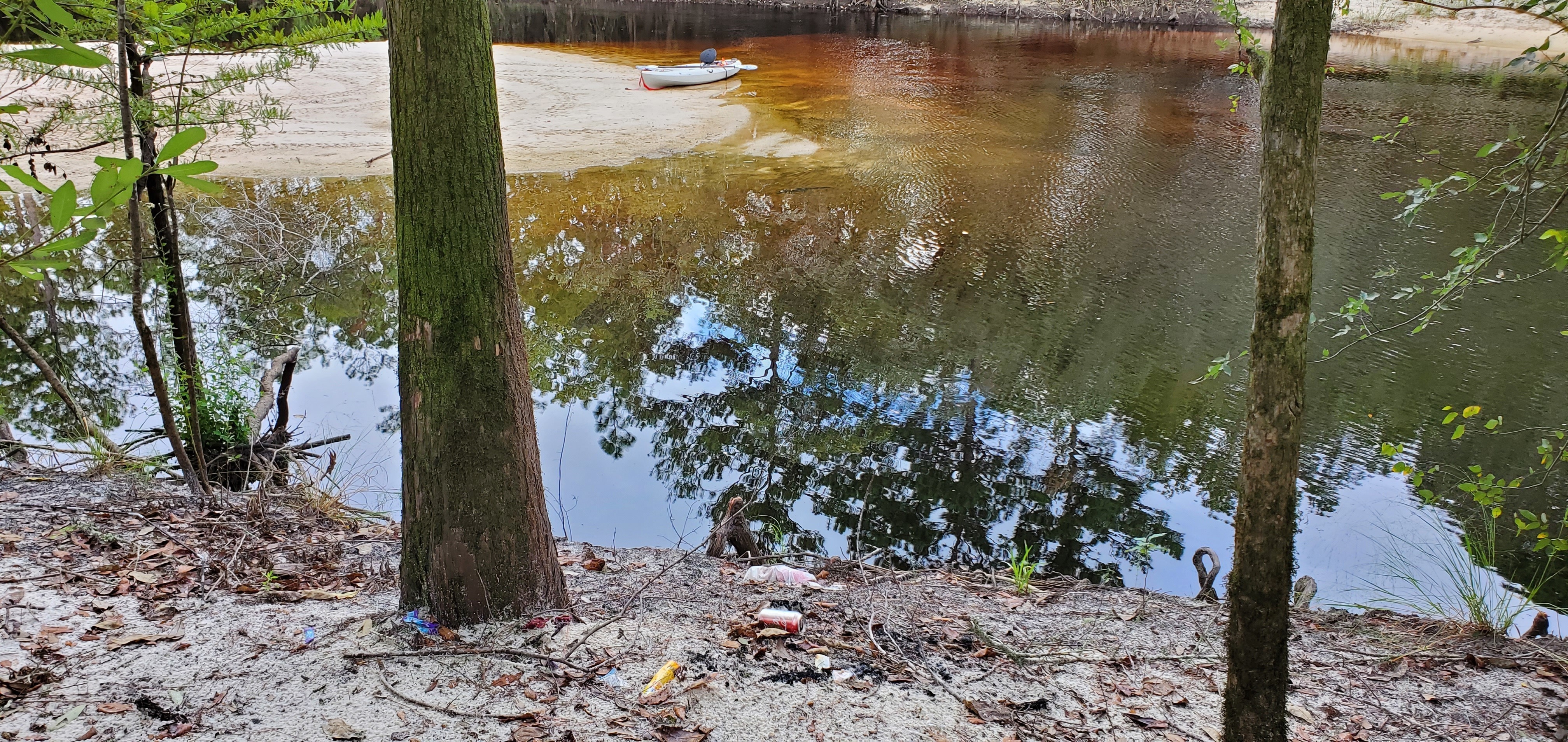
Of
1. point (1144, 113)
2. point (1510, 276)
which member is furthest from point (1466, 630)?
point (1144, 113)

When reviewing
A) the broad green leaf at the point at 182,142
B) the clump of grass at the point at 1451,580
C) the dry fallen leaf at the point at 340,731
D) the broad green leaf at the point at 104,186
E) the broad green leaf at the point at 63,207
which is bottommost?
the clump of grass at the point at 1451,580

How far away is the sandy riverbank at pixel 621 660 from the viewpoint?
260 cm

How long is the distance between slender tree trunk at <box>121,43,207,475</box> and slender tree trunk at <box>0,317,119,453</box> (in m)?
0.45

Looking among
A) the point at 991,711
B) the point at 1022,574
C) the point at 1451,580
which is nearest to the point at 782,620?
the point at 991,711

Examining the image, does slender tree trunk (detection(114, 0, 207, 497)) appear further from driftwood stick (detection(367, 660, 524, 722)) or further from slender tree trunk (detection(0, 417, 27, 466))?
driftwood stick (detection(367, 660, 524, 722))

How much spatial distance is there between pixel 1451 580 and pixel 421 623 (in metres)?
5.80

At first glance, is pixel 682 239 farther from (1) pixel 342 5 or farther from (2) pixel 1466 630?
(2) pixel 1466 630

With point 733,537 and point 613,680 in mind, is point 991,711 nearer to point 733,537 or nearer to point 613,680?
point 613,680

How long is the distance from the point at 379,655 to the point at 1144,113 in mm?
19519

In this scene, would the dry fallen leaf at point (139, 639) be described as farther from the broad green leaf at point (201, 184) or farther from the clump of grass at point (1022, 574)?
the clump of grass at point (1022, 574)

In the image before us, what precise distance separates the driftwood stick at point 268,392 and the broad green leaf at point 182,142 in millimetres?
5362

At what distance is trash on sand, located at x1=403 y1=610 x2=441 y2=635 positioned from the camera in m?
3.01

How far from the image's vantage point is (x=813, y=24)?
113 feet

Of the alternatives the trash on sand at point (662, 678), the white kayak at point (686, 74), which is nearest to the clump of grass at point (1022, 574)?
the trash on sand at point (662, 678)
